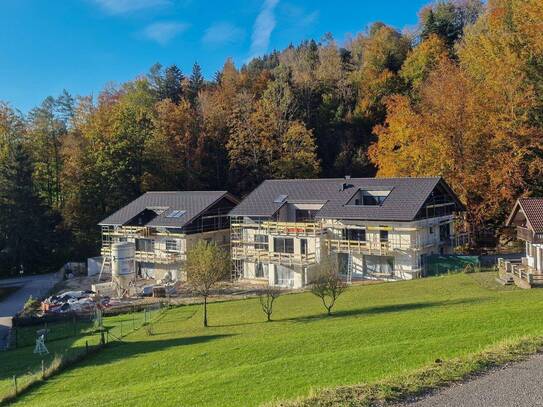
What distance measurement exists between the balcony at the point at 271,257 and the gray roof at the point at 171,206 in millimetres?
5517

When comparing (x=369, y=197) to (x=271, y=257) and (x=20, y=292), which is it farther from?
(x=20, y=292)

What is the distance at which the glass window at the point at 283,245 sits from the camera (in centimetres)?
4153

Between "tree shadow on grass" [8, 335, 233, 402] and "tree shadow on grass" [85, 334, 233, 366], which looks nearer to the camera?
"tree shadow on grass" [8, 335, 233, 402]

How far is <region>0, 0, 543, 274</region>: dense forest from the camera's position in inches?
1741

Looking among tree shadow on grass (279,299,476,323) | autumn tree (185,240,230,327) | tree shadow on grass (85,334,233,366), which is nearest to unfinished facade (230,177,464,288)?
autumn tree (185,240,230,327)

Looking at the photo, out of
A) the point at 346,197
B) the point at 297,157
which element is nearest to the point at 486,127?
the point at 346,197

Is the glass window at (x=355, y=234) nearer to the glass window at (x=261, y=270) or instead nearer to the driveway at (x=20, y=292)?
the glass window at (x=261, y=270)

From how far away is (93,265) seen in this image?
5112 cm

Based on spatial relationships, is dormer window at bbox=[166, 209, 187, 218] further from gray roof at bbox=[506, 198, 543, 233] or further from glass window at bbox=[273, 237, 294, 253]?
gray roof at bbox=[506, 198, 543, 233]

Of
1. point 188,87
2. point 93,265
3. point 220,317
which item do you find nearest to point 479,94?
point 220,317

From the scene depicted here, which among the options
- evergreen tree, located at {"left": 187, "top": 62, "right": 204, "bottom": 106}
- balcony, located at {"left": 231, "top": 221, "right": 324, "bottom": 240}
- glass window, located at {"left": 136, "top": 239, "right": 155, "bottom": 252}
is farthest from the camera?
evergreen tree, located at {"left": 187, "top": 62, "right": 204, "bottom": 106}

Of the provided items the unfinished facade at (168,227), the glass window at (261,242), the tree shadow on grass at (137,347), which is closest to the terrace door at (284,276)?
the glass window at (261,242)

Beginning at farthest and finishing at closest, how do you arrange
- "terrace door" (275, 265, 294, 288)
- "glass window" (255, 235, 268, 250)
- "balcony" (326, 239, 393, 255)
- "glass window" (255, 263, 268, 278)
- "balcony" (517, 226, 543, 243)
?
"glass window" (255, 235, 268, 250), "glass window" (255, 263, 268, 278), "terrace door" (275, 265, 294, 288), "balcony" (326, 239, 393, 255), "balcony" (517, 226, 543, 243)

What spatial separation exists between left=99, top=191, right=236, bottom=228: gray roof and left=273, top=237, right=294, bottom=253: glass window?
8.00m
